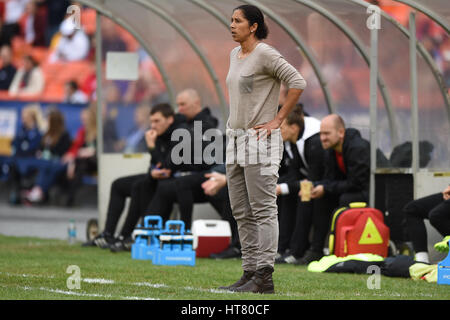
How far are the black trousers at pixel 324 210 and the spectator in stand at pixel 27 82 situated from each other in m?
14.0

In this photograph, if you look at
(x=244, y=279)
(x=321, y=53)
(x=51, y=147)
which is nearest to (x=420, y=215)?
(x=244, y=279)

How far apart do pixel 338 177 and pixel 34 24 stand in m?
16.1

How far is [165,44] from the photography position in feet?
45.2

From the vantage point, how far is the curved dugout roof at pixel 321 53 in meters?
10.8

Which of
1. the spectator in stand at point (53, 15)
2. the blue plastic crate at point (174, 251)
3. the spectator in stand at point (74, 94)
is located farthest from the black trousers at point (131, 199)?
the spectator in stand at point (53, 15)

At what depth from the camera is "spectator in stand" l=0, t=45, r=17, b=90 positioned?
24.0 m

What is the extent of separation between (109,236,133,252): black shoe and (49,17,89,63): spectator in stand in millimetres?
12398

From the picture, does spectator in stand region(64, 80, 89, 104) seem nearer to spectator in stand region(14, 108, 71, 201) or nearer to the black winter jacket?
spectator in stand region(14, 108, 71, 201)

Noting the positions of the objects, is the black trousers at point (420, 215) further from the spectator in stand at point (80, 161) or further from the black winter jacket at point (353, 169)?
the spectator in stand at point (80, 161)

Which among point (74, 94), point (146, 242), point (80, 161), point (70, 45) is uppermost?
point (70, 45)

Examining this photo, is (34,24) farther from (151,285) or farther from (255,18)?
(255,18)

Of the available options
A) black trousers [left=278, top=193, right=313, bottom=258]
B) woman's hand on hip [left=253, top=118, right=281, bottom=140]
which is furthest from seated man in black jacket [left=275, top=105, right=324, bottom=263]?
woman's hand on hip [left=253, top=118, right=281, bottom=140]

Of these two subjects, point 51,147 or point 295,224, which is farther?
point 51,147

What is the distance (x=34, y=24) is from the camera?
2525 cm
